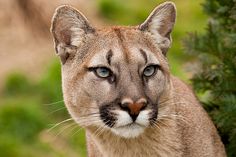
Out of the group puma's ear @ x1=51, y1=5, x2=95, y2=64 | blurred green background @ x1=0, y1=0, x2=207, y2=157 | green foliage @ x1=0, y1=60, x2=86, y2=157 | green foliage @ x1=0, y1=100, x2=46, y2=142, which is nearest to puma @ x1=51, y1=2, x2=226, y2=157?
puma's ear @ x1=51, y1=5, x2=95, y2=64

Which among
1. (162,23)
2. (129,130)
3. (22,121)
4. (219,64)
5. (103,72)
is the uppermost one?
(162,23)

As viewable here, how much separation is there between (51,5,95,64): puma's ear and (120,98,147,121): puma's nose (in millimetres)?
941

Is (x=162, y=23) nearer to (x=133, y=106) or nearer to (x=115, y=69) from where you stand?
(x=115, y=69)

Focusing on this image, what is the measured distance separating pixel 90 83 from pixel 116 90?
30cm

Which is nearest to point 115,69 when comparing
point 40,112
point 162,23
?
point 162,23

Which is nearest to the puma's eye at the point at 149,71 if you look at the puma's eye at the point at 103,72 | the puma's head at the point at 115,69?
the puma's head at the point at 115,69

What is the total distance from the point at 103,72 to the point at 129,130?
502 mm

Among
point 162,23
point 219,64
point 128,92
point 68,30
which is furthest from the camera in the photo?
point 219,64

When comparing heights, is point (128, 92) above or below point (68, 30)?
below

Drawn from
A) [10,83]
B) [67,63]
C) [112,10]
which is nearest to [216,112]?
→ [67,63]

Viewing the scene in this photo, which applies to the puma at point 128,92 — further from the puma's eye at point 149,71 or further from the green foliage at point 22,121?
the green foliage at point 22,121

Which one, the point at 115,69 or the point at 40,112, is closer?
the point at 115,69

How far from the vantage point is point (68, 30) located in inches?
278

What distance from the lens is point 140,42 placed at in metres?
6.85
